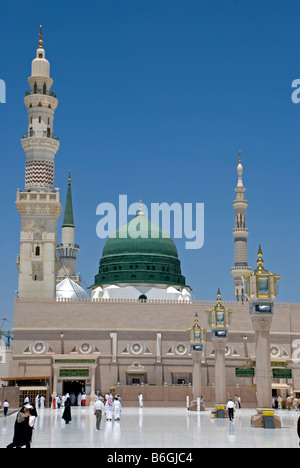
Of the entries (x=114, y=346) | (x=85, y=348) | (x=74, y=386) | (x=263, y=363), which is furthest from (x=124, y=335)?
(x=263, y=363)

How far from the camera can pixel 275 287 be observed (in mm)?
23375

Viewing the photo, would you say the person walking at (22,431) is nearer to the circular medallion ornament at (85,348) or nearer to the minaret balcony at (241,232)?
the circular medallion ornament at (85,348)

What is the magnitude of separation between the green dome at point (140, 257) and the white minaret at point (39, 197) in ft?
33.5

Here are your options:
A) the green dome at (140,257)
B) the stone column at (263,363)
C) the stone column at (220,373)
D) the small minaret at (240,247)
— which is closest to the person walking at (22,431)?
the stone column at (263,363)

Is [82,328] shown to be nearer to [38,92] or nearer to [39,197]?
[39,197]

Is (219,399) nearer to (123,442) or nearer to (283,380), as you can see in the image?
(123,442)

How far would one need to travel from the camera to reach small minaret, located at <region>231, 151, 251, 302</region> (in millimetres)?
59344

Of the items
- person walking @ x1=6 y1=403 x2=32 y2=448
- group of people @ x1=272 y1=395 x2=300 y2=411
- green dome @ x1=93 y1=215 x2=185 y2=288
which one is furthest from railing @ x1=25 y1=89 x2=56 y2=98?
person walking @ x1=6 y1=403 x2=32 y2=448

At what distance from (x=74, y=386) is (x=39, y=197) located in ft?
45.2

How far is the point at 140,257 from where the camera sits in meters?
59.8

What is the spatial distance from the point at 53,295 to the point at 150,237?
14.3m

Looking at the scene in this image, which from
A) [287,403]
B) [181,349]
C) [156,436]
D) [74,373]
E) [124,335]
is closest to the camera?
[156,436]

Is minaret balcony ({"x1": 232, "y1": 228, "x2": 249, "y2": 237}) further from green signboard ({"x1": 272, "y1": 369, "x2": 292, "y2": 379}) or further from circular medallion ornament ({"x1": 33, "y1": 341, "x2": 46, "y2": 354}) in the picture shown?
circular medallion ornament ({"x1": 33, "y1": 341, "x2": 46, "y2": 354})
